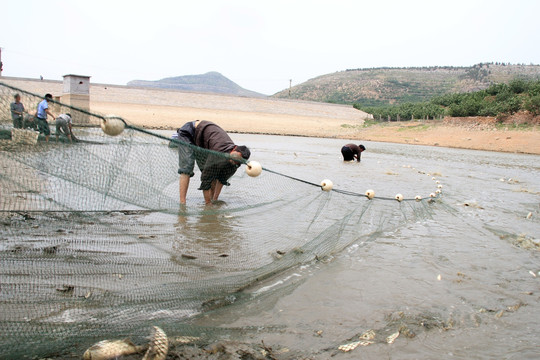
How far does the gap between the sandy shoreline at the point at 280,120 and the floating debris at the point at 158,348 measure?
2320 cm

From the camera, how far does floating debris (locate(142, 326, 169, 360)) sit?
2182 mm

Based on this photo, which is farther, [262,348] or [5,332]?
[262,348]

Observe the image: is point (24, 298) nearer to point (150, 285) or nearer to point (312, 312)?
point (150, 285)

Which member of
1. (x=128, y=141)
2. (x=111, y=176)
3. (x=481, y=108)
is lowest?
(x=111, y=176)

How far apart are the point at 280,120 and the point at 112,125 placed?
36.7 m

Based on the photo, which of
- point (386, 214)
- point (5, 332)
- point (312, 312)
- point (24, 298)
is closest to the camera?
point (5, 332)

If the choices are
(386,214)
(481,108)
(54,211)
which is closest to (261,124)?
(481,108)

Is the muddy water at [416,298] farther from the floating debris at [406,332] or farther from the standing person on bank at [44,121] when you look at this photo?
the standing person on bank at [44,121]

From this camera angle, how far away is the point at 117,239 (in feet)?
12.7

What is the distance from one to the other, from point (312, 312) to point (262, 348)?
2.18 ft

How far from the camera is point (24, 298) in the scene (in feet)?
8.81

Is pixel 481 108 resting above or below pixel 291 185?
above

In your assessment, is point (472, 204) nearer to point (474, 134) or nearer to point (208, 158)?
point (208, 158)

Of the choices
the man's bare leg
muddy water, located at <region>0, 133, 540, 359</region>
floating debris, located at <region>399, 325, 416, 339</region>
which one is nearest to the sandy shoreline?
muddy water, located at <region>0, 133, 540, 359</region>
